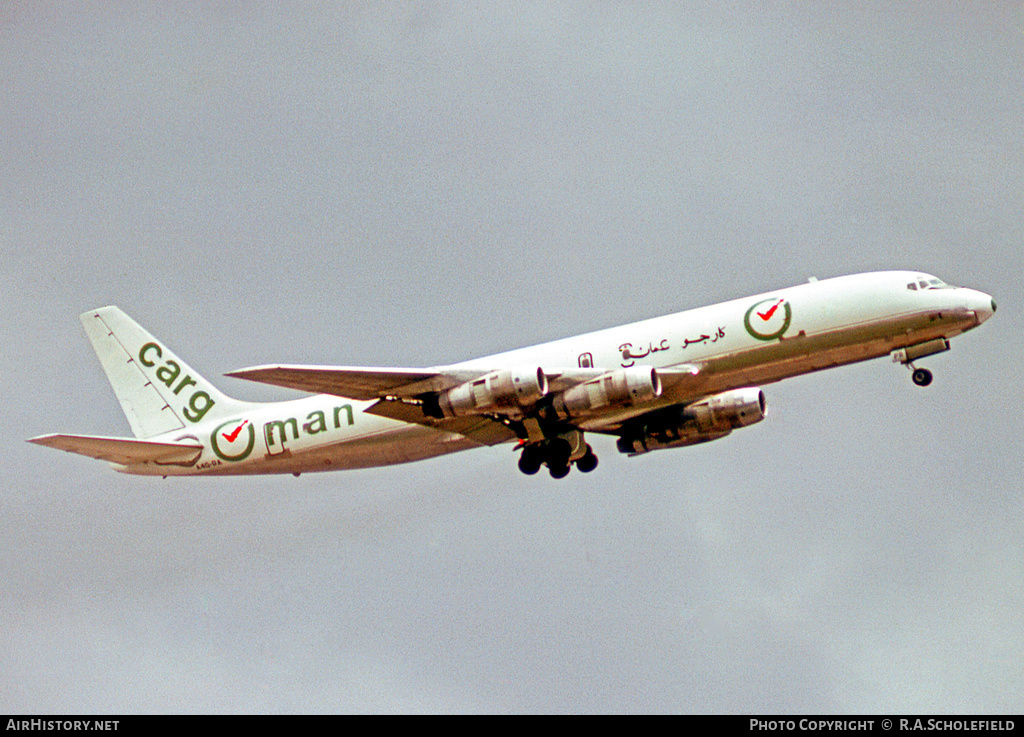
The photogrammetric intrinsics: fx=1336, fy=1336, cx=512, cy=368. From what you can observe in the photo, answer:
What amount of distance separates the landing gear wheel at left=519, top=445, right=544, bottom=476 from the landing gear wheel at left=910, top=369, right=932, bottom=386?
525 inches

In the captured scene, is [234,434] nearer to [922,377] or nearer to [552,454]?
[552,454]

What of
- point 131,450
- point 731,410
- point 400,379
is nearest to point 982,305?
point 731,410

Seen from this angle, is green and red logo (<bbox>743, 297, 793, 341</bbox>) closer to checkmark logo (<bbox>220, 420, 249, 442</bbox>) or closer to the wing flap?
the wing flap

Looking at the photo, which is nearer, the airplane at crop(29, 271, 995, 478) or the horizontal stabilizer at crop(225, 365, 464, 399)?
the horizontal stabilizer at crop(225, 365, 464, 399)

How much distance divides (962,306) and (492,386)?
51.8ft

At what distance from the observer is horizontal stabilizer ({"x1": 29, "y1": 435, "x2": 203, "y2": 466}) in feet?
153

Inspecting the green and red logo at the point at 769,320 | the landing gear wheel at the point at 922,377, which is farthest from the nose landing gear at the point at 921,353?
the green and red logo at the point at 769,320

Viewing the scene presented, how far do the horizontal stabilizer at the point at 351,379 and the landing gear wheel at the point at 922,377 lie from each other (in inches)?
583

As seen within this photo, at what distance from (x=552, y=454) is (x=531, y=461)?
33.1 inches

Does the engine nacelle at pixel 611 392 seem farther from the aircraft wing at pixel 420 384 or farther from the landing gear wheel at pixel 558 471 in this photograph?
the landing gear wheel at pixel 558 471

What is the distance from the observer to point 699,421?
164 feet

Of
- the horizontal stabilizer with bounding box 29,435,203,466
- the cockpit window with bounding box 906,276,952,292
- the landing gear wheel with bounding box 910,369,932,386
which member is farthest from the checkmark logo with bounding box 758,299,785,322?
the horizontal stabilizer with bounding box 29,435,203,466
